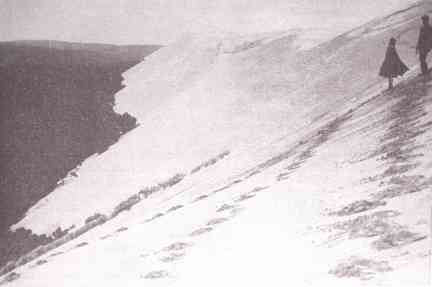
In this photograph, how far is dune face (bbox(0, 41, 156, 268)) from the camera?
120 feet

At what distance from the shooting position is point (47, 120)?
48.2 m

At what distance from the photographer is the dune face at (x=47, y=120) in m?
36.5

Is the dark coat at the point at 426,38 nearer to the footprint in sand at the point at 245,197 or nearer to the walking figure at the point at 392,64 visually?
the walking figure at the point at 392,64

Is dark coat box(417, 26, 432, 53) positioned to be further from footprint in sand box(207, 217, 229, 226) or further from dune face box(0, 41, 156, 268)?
dune face box(0, 41, 156, 268)

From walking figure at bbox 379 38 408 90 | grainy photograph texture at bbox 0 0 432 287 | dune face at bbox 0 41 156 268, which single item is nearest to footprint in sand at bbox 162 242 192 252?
grainy photograph texture at bbox 0 0 432 287

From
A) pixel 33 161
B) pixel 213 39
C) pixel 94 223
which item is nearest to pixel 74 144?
pixel 33 161

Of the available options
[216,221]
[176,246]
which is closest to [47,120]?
[216,221]

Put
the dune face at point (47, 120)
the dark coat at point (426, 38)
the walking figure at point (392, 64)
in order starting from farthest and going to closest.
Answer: the dune face at point (47, 120)
the walking figure at point (392, 64)
the dark coat at point (426, 38)

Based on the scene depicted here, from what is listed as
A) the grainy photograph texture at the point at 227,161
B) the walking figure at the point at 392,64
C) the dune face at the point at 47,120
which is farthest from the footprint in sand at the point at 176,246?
the dune face at the point at 47,120

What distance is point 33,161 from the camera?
40.9 metres

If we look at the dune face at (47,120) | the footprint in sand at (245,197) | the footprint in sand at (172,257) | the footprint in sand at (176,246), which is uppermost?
the dune face at (47,120)

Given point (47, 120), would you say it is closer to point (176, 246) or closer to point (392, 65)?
point (392, 65)

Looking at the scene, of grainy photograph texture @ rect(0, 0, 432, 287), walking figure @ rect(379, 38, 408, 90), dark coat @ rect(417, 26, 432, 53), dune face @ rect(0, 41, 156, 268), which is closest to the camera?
grainy photograph texture @ rect(0, 0, 432, 287)

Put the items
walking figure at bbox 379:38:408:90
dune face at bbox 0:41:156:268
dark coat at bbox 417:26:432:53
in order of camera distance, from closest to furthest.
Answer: dark coat at bbox 417:26:432:53 → walking figure at bbox 379:38:408:90 → dune face at bbox 0:41:156:268
